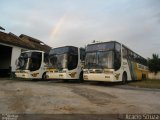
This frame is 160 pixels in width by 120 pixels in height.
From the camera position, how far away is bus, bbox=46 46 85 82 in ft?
58.4

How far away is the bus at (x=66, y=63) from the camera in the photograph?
17.8 m

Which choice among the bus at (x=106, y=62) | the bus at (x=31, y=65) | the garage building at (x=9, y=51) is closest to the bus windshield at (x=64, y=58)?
the bus at (x=106, y=62)

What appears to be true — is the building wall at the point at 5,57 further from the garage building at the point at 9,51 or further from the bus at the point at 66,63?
the bus at the point at 66,63

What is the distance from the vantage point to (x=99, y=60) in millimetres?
15641

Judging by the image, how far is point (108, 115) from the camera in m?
6.25

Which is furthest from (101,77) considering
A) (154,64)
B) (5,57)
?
(154,64)

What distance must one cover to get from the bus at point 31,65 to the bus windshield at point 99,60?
7.11m

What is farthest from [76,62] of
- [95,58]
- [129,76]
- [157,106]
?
[157,106]

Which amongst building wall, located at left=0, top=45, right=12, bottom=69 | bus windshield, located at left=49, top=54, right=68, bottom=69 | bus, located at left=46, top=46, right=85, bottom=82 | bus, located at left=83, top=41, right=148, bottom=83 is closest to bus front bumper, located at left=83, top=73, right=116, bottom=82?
bus, located at left=83, top=41, right=148, bottom=83

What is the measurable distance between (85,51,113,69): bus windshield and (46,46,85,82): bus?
213cm

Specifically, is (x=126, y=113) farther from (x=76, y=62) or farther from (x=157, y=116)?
(x=76, y=62)

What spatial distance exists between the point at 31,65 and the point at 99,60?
27.4 feet

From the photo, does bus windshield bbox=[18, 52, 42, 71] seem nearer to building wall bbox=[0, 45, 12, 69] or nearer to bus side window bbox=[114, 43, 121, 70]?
building wall bbox=[0, 45, 12, 69]

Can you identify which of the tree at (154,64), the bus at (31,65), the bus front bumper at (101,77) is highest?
the tree at (154,64)
